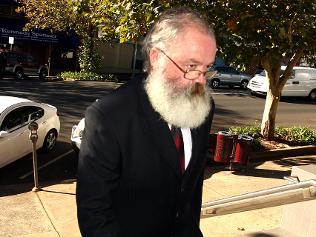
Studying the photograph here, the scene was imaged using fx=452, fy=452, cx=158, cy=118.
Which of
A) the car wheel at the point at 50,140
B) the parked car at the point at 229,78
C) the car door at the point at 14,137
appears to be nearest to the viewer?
the car door at the point at 14,137

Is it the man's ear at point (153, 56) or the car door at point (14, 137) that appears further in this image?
the car door at point (14, 137)

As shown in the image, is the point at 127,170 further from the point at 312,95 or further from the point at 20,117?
the point at 312,95

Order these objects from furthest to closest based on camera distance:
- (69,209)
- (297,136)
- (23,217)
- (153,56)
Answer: (297,136) < (69,209) < (23,217) < (153,56)

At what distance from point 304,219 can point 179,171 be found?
280 centimetres

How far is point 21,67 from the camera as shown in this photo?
26.2 metres

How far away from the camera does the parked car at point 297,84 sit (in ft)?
77.5

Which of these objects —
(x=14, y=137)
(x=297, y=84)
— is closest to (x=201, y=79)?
(x=14, y=137)

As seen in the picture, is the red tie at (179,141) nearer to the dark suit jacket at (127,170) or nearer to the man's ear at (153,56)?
the dark suit jacket at (127,170)

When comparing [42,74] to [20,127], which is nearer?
[20,127]

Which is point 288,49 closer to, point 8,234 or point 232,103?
point 8,234

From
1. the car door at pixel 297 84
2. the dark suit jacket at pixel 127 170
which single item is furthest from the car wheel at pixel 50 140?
the car door at pixel 297 84

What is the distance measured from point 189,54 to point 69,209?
524cm

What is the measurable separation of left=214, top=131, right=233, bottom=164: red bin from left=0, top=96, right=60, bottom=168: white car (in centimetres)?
398

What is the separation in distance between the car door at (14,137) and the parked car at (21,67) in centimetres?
1682
